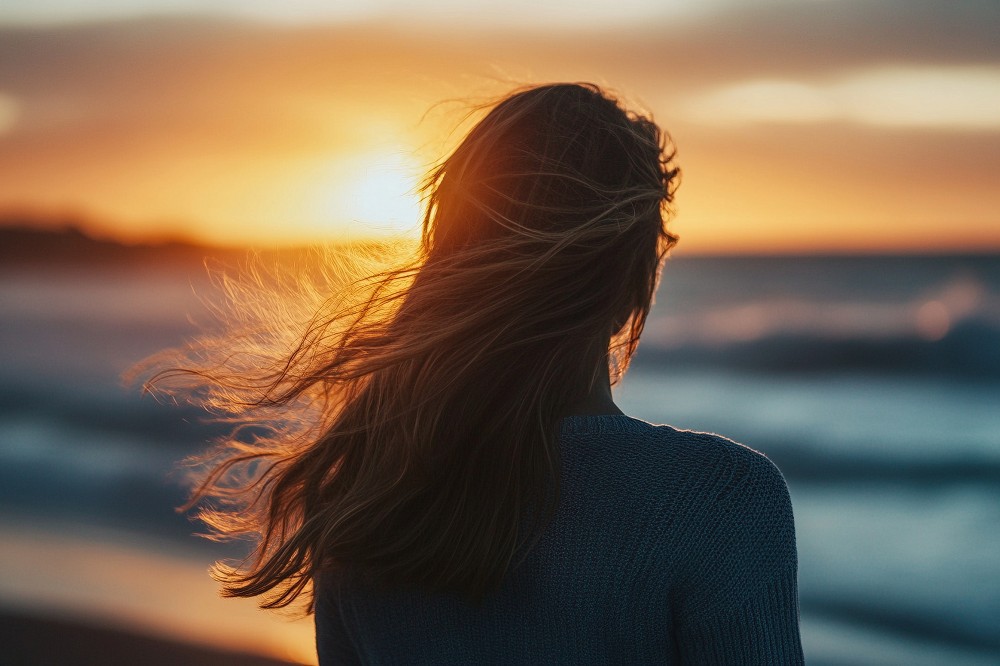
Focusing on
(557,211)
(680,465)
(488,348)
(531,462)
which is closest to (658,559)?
(680,465)

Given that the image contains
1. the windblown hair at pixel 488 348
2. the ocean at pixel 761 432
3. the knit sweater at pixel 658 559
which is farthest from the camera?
the ocean at pixel 761 432

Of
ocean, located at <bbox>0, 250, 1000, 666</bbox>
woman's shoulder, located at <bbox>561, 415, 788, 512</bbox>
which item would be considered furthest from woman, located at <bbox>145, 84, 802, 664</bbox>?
ocean, located at <bbox>0, 250, 1000, 666</bbox>

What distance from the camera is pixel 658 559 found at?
127cm

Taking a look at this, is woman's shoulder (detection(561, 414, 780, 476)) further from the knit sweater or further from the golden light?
the golden light

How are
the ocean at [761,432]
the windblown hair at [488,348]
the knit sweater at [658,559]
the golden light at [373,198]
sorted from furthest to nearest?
the ocean at [761,432] → the golden light at [373,198] → the windblown hair at [488,348] → the knit sweater at [658,559]

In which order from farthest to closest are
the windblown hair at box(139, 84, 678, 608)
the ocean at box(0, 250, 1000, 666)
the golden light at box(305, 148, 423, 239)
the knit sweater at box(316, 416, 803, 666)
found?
the ocean at box(0, 250, 1000, 666)
the golden light at box(305, 148, 423, 239)
the windblown hair at box(139, 84, 678, 608)
the knit sweater at box(316, 416, 803, 666)

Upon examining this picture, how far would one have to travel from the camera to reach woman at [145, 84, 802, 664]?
1287 millimetres

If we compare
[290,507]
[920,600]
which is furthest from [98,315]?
[290,507]

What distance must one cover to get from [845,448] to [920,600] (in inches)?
189

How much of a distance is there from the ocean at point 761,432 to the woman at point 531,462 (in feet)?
11.8

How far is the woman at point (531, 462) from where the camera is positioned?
1287 millimetres

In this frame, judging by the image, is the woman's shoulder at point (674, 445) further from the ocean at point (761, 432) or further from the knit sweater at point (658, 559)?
the ocean at point (761, 432)

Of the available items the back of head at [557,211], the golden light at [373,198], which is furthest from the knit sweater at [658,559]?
Answer: the golden light at [373,198]

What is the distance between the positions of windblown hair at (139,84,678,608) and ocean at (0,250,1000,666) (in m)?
3.61
